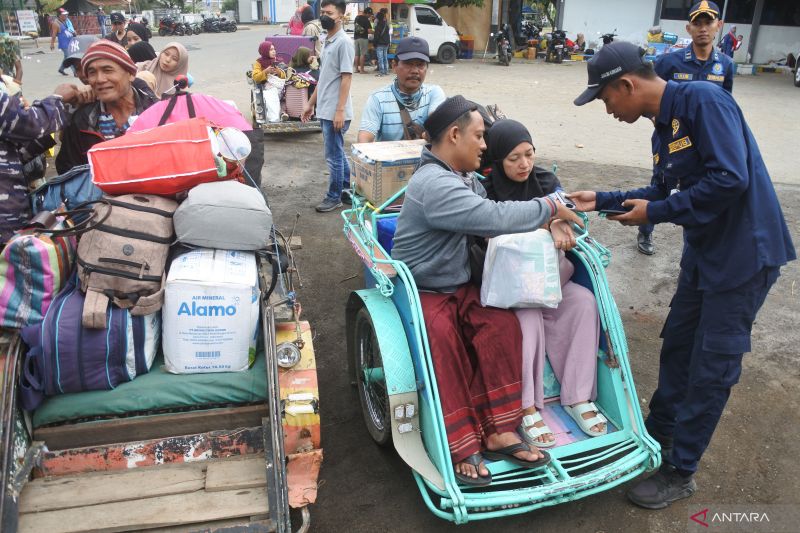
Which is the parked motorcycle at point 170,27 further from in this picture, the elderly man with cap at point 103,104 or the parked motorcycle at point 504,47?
the elderly man with cap at point 103,104

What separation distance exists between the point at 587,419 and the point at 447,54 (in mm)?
19861

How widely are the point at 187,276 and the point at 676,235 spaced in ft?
Answer: 17.9

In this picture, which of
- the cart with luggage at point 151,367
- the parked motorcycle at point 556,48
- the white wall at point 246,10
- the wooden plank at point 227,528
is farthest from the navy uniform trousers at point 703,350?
the white wall at point 246,10

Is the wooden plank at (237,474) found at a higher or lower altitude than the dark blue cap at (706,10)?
lower

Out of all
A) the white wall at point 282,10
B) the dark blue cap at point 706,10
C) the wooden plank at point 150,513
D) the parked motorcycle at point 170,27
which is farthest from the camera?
the white wall at point 282,10

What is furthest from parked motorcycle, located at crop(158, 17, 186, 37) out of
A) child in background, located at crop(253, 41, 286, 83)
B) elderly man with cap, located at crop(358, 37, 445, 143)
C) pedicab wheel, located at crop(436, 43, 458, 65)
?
elderly man with cap, located at crop(358, 37, 445, 143)

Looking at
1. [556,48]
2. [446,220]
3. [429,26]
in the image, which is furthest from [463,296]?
[556,48]

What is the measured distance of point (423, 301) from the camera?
2.98 meters

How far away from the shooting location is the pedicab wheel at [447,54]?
20859mm

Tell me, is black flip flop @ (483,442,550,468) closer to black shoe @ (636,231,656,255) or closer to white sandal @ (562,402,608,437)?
white sandal @ (562,402,608,437)

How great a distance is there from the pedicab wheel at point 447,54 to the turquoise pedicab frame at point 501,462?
62.6 ft

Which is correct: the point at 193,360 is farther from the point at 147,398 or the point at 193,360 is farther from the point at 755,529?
the point at 755,529

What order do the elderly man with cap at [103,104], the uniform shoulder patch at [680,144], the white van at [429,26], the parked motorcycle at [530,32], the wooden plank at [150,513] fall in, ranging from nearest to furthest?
1. the wooden plank at [150,513]
2. the uniform shoulder patch at [680,144]
3. the elderly man with cap at [103,104]
4. the white van at [429,26]
5. the parked motorcycle at [530,32]

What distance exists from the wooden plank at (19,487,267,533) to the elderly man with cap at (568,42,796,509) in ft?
6.40
